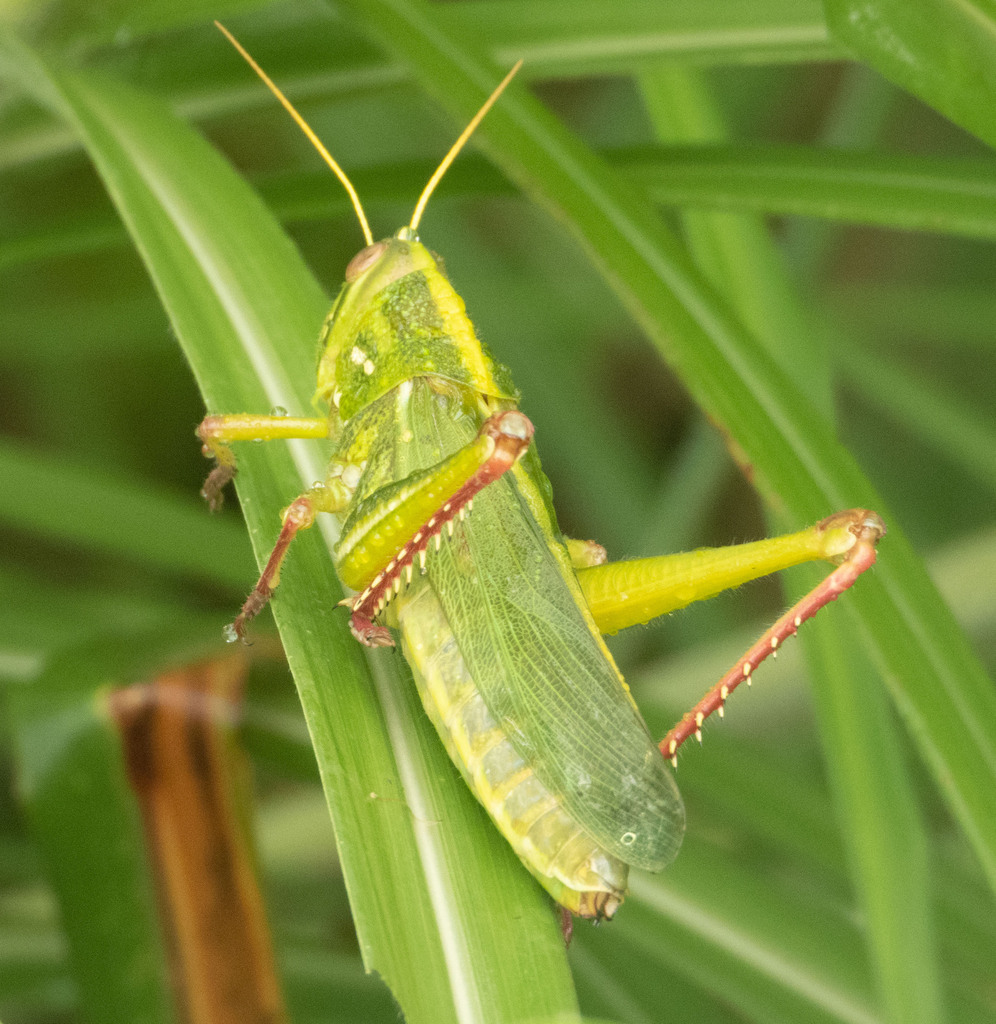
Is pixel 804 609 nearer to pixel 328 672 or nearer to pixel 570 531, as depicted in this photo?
pixel 328 672

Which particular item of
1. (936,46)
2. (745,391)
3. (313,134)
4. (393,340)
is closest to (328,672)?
(393,340)

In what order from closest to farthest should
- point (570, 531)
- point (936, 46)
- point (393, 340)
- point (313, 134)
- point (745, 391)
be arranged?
point (936, 46) → point (745, 391) → point (393, 340) → point (313, 134) → point (570, 531)

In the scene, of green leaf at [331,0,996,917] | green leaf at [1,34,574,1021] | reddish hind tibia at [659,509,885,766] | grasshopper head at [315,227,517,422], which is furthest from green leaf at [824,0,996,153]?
green leaf at [1,34,574,1021]

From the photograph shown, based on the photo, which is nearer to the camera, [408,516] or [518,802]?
[518,802]

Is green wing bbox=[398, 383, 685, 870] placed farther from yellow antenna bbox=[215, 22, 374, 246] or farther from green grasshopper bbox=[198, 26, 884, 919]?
yellow antenna bbox=[215, 22, 374, 246]

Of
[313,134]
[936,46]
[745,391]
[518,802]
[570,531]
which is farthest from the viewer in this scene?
[570,531]

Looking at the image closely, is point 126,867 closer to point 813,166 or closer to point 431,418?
point 431,418

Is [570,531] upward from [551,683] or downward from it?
upward

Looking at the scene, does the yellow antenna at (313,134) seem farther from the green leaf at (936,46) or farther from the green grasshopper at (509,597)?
the green leaf at (936,46)
